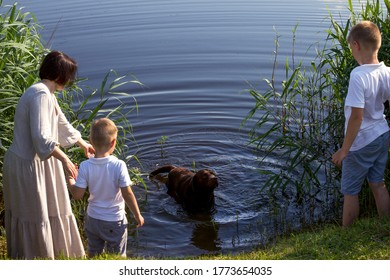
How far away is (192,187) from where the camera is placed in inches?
335

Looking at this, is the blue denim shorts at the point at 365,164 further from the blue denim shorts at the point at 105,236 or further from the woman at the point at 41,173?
the woman at the point at 41,173

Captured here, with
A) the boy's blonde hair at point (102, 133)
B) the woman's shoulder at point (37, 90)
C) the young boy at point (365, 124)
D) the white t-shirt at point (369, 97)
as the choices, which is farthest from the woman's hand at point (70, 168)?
the white t-shirt at point (369, 97)

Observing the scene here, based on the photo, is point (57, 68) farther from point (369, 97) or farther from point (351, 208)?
point (351, 208)

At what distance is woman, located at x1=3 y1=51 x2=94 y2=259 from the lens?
5.53 m

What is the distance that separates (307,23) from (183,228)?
30.3ft

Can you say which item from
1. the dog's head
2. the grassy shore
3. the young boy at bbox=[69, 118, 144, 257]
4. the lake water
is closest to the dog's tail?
the lake water

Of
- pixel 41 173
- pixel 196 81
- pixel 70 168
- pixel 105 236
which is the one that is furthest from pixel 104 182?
pixel 196 81

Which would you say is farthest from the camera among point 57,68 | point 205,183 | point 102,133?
point 205,183

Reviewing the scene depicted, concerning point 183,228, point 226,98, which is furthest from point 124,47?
point 183,228

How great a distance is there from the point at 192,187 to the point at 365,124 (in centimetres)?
294

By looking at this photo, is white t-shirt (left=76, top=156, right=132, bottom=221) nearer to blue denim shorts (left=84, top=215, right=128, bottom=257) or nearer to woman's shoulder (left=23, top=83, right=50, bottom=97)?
blue denim shorts (left=84, top=215, right=128, bottom=257)

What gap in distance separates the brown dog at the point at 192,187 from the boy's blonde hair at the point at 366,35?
3055 mm

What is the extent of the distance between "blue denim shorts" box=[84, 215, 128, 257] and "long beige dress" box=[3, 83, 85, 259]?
1.11 feet
